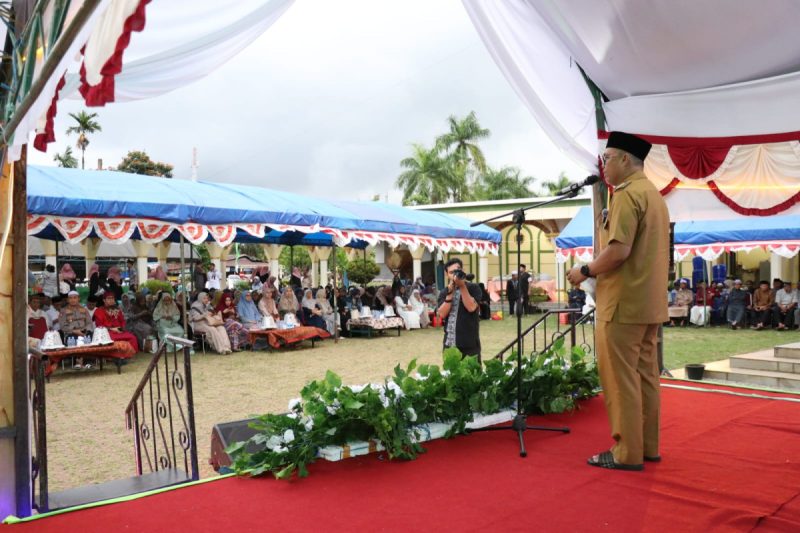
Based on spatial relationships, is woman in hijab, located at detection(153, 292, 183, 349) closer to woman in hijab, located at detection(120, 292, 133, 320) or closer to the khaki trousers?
woman in hijab, located at detection(120, 292, 133, 320)

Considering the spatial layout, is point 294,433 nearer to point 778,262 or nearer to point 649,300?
point 649,300

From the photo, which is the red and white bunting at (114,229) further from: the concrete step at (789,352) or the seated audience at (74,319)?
the concrete step at (789,352)

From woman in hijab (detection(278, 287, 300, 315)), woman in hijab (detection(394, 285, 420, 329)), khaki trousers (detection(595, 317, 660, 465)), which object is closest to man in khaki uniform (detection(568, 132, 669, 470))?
khaki trousers (detection(595, 317, 660, 465))

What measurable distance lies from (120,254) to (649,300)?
22.5 m

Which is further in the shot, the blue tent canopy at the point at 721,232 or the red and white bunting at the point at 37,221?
the blue tent canopy at the point at 721,232

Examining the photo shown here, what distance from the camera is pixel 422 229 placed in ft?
52.3

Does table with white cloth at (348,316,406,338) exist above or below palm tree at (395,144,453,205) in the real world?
below

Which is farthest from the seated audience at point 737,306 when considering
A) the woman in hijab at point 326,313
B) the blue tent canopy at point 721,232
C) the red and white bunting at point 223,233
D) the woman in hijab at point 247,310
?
the red and white bunting at point 223,233

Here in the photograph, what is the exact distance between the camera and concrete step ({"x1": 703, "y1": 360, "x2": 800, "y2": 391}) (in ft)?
23.8

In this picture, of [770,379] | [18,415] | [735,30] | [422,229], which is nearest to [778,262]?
[422,229]

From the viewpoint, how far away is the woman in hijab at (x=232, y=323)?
12.8 meters

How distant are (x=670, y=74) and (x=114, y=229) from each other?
921 centimetres

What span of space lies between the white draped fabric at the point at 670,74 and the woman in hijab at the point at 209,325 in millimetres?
8951

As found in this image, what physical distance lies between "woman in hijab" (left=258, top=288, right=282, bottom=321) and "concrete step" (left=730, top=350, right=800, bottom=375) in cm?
924
